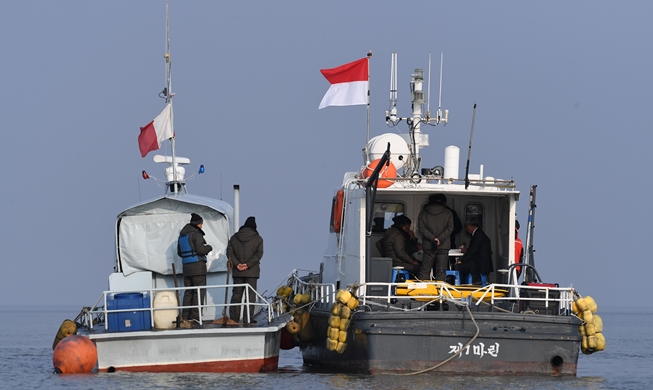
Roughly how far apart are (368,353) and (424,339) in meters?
0.83

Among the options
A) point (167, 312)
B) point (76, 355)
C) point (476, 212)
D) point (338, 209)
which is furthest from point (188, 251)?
point (476, 212)

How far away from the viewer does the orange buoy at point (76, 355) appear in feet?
52.6

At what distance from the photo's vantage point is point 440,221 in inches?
683

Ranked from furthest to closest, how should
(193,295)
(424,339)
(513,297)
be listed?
(193,295) < (513,297) < (424,339)

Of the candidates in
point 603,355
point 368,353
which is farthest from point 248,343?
point 603,355

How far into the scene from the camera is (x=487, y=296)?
16453 mm

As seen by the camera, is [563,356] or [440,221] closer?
[563,356]

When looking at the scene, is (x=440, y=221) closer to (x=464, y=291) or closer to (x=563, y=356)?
(x=464, y=291)

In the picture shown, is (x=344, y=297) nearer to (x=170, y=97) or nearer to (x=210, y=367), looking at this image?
(x=210, y=367)

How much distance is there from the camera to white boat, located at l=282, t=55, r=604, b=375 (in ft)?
50.4

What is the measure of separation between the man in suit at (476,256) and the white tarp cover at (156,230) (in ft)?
14.2

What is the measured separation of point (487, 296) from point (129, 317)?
5430 millimetres

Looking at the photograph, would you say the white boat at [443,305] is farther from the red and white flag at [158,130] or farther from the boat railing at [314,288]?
the red and white flag at [158,130]

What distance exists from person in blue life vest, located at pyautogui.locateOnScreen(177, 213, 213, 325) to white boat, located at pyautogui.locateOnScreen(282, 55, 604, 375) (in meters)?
2.24
